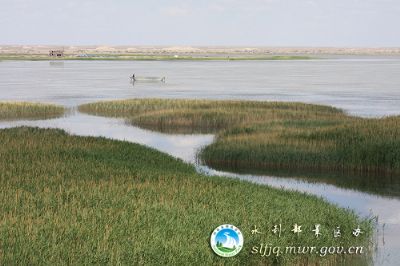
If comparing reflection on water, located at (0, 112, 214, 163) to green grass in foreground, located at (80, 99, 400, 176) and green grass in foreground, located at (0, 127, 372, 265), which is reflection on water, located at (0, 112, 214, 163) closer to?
green grass in foreground, located at (80, 99, 400, 176)

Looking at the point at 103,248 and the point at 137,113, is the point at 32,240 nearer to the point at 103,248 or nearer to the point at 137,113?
the point at 103,248

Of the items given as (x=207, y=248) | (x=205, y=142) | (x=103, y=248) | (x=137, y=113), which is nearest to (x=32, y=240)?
(x=103, y=248)

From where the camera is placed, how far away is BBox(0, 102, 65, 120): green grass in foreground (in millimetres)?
53469

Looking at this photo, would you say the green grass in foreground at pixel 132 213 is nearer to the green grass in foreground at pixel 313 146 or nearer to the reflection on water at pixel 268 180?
the reflection on water at pixel 268 180

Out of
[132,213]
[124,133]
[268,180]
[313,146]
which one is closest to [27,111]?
[124,133]

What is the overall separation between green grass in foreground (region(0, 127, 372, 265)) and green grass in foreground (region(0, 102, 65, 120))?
29.1 m

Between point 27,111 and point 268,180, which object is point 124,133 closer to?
point 27,111

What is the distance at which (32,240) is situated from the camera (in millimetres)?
13797

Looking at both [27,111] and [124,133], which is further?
[27,111]

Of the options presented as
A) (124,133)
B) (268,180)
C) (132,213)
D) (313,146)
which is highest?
(132,213)

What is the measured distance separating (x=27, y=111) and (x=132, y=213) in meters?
40.3

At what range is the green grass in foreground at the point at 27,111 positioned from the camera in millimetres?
53469

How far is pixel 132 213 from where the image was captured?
651 inches

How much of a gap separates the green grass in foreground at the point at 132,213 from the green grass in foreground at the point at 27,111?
95.6 ft
